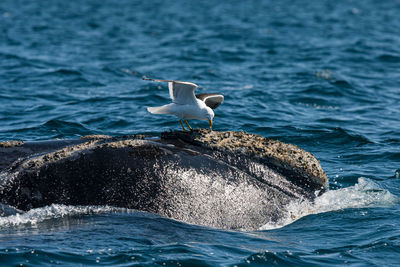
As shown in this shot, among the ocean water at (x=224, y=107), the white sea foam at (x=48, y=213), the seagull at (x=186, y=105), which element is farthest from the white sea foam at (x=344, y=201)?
the seagull at (x=186, y=105)

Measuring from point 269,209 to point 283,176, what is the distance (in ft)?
1.88

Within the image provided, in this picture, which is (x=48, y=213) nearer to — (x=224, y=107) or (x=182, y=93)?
(x=182, y=93)

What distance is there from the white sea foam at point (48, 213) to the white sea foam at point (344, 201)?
2.09 meters

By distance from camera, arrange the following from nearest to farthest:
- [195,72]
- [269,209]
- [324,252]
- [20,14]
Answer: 1. [324,252]
2. [269,209]
3. [195,72]
4. [20,14]

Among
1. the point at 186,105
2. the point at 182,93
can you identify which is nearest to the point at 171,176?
the point at 186,105

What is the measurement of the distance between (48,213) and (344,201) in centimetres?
435

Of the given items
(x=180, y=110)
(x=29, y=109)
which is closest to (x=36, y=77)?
(x=29, y=109)

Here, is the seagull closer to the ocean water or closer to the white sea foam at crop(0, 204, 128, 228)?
the ocean water

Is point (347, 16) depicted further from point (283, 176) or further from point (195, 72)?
point (283, 176)

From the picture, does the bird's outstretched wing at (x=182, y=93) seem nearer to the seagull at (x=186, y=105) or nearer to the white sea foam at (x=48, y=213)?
the seagull at (x=186, y=105)

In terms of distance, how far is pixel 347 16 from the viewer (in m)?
42.4

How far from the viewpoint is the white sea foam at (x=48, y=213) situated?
6.80m

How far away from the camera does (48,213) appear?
691cm

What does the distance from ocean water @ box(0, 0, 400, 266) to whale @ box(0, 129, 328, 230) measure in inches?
7.0
